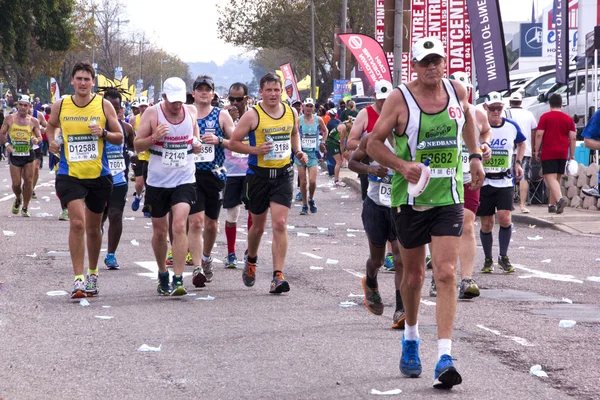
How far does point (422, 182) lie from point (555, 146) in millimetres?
13810

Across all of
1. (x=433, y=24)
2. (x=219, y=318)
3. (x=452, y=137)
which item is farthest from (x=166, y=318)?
(x=433, y=24)

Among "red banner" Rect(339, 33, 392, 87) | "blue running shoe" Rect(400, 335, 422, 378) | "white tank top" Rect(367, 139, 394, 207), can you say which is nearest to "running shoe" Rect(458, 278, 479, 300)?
"white tank top" Rect(367, 139, 394, 207)

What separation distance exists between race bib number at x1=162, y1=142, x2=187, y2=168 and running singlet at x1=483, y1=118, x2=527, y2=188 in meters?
3.25

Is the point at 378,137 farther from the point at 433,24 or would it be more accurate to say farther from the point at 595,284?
the point at 433,24

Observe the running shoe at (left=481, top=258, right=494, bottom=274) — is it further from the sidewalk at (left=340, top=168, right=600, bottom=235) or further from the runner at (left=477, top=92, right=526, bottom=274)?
the sidewalk at (left=340, top=168, right=600, bottom=235)

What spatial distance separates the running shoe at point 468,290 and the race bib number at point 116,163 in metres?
4.51

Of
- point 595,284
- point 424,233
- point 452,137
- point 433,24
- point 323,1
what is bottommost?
point 595,284

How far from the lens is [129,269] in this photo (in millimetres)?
12391

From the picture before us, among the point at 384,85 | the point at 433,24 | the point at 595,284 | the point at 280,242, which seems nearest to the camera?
the point at 384,85

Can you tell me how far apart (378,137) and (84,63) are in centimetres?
438

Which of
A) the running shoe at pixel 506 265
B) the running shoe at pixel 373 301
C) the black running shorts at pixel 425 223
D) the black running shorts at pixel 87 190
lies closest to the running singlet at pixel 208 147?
the black running shorts at pixel 87 190

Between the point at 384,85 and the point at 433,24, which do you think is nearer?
the point at 384,85

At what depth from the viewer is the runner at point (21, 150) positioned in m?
19.6

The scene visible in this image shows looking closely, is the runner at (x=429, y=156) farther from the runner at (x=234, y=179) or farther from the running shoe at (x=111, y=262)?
the running shoe at (x=111, y=262)
